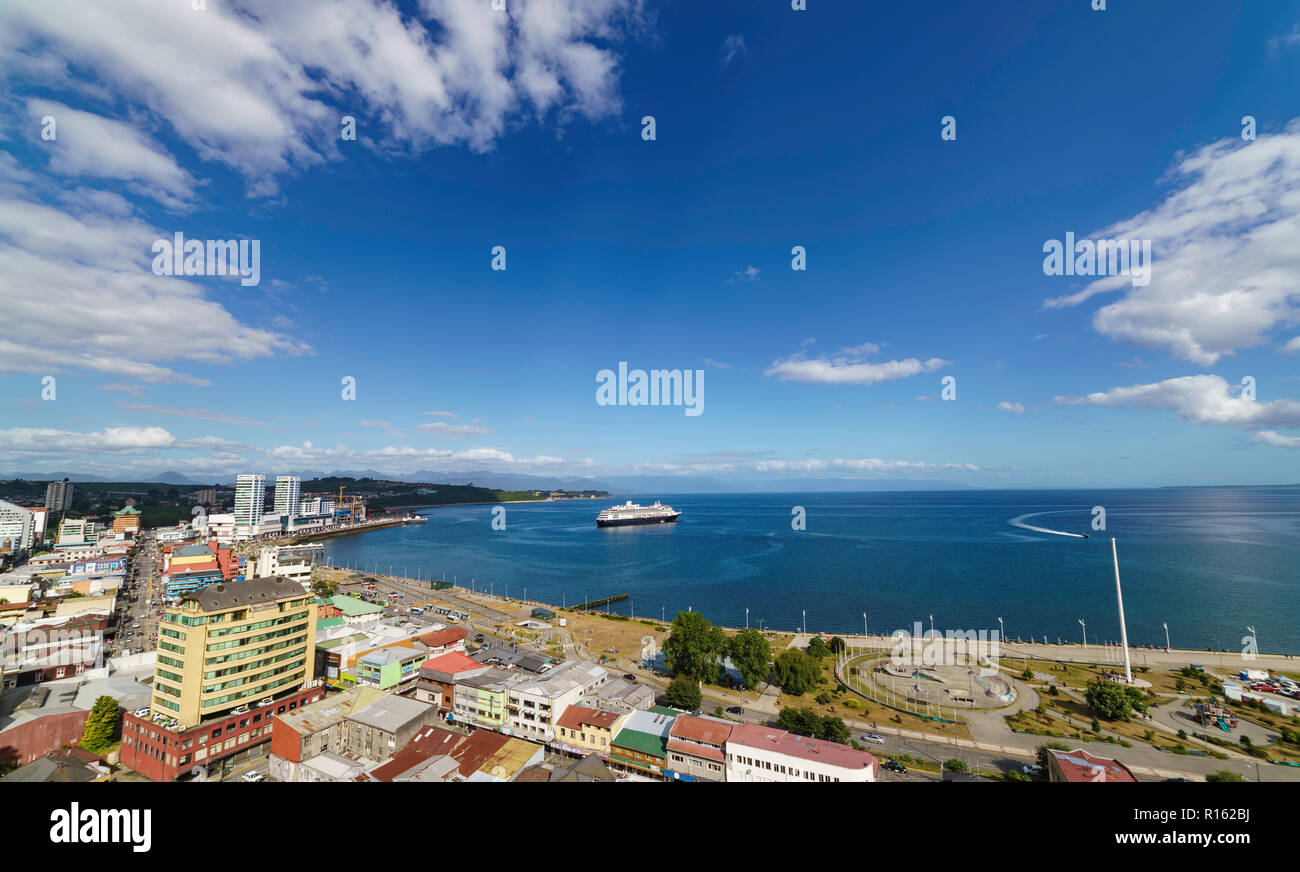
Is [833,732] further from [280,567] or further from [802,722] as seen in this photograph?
[280,567]

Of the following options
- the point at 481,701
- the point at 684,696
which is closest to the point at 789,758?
the point at 684,696

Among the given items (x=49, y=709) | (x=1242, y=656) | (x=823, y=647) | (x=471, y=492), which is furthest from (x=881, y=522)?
(x=471, y=492)

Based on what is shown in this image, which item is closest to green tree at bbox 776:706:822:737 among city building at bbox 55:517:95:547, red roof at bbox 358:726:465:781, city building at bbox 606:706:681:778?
city building at bbox 606:706:681:778

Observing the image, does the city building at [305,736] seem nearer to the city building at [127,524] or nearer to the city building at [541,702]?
the city building at [541,702]

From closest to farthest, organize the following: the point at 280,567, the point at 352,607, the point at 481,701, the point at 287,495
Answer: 1. the point at 481,701
2. the point at 352,607
3. the point at 280,567
4. the point at 287,495

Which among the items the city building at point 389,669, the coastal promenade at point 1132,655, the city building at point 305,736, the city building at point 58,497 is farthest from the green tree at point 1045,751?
the city building at point 58,497
